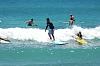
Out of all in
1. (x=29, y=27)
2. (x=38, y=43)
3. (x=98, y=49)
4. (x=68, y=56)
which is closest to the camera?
(x=68, y=56)

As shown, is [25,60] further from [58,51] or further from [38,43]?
[38,43]

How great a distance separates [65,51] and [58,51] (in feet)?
1.49

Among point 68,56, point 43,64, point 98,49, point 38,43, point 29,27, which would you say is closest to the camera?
point 43,64

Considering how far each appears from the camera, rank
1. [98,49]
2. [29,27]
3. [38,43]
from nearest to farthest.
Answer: [98,49], [38,43], [29,27]

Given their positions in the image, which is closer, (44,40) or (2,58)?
(2,58)

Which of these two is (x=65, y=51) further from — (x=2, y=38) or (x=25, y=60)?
(x=2, y=38)

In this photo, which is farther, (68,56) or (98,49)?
(98,49)

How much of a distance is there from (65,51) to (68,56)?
1558 mm

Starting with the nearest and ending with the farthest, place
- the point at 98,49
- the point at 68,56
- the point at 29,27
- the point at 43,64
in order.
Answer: the point at 43,64
the point at 68,56
the point at 98,49
the point at 29,27

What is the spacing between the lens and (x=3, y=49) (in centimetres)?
3192

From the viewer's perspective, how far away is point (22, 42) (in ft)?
118

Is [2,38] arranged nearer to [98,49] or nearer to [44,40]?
[44,40]

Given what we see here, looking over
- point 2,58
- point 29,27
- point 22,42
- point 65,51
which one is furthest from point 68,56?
point 29,27

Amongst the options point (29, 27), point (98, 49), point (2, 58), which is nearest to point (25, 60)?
point (2, 58)
